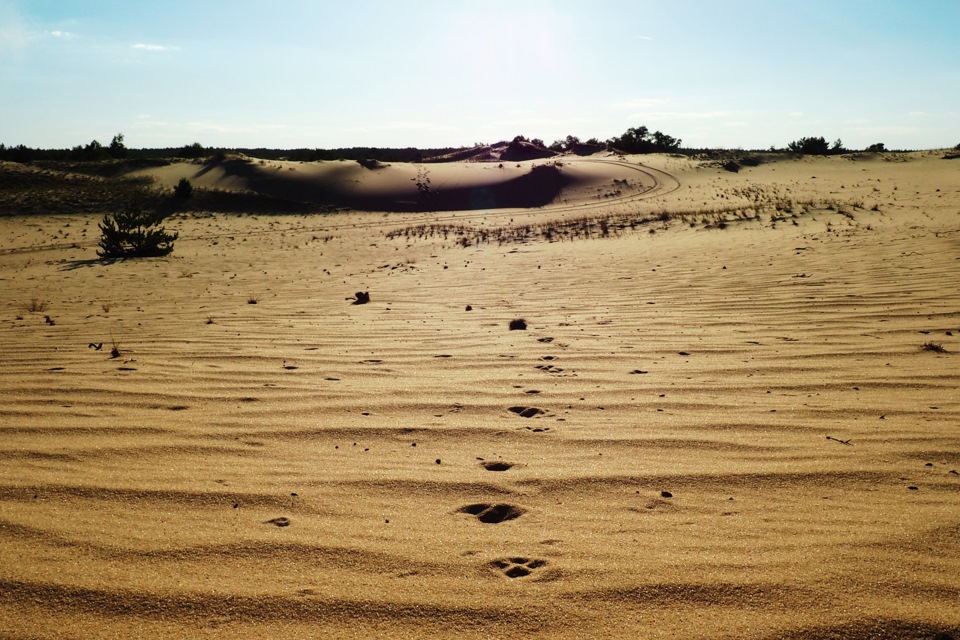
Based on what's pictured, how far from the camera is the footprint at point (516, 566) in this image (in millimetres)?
1804

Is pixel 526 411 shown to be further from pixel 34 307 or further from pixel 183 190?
pixel 183 190

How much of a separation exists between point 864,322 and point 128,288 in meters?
8.14

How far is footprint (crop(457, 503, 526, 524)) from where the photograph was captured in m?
2.13

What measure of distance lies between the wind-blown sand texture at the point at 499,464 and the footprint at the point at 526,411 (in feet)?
0.08

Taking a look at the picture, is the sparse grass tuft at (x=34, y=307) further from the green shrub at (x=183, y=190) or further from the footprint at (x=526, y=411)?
the green shrub at (x=183, y=190)

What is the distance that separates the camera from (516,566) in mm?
1833

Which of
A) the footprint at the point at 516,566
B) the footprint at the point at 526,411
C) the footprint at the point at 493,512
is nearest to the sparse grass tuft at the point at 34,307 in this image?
the footprint at the point at 526,411

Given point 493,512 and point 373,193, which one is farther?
point 373,193

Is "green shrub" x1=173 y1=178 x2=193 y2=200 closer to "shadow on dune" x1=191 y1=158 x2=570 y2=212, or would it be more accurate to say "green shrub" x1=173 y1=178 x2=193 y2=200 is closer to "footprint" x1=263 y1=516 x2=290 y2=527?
"shadow on dune" x1=191 y1=158 x2=570 y2=212

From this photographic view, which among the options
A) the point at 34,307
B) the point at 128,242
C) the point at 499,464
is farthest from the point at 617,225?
the point at 499,464

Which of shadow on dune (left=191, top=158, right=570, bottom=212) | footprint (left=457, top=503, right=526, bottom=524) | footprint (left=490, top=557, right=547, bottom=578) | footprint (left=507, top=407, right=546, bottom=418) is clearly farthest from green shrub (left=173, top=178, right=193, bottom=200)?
footprint (left=490, top=557, right=547, bottom=578)

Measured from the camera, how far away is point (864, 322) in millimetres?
4578

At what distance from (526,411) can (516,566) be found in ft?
4.30

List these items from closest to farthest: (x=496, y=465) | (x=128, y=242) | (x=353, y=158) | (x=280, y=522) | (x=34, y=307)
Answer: (x=280, y=522)
(x=496, y=465)
(x=34, y=307)
(x=128, y=242)
(x=353, y=158)
